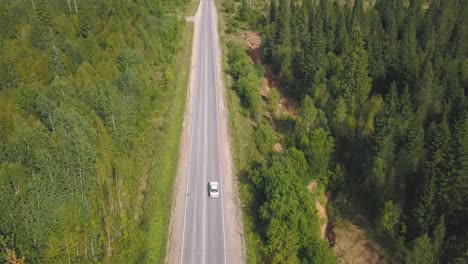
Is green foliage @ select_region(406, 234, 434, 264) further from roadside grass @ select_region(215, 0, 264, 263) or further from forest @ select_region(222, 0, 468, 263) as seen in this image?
roadside grass @ select_region(215, 0, 264, 263)

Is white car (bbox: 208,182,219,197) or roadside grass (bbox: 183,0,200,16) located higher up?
roadside grass (bbox: 183,0,200,16)

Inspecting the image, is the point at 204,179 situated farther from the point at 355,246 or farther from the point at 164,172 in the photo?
the point at 355,246

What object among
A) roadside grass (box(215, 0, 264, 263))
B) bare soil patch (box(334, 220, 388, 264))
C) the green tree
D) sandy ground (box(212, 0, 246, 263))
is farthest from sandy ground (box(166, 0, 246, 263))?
the green tree

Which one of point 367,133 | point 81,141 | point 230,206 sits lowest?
point 230,206

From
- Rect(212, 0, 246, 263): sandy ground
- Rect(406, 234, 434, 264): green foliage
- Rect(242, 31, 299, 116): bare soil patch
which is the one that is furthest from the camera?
Rect(242, 31, 299, 116): bare soil patch

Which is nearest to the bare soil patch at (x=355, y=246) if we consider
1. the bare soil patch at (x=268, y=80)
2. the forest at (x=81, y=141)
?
the forest at (x=81, y=141)

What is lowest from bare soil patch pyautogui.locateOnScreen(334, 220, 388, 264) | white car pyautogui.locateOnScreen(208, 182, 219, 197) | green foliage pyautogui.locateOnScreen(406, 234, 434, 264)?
bare soil patch pyautogui.locateOnScreen(334, 220, 388, 264)

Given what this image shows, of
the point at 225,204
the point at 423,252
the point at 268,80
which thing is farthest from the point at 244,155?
the point at 268,80

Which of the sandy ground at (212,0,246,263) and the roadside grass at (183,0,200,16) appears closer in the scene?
the sandy ground at (212,0,246,263)
